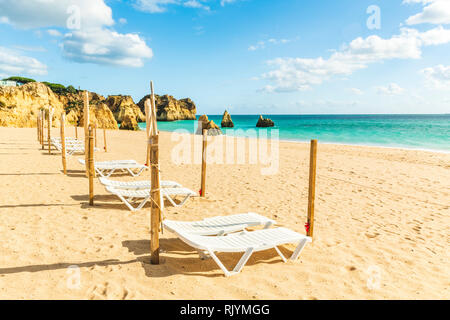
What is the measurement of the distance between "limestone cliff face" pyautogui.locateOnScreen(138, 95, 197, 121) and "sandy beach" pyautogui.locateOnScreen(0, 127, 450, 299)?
85.2 metres

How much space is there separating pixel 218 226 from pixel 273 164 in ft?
26.6

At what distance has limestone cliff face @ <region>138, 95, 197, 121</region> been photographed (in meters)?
92.6

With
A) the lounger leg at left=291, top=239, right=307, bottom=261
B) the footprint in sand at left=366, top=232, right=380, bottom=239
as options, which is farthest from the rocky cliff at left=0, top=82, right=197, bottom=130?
the lounger leg at left=291, top=239, right=307, bottom=261

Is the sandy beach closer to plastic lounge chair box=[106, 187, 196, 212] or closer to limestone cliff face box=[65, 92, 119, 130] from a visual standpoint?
plastic lounge chair box=[106, 187, 196, 212]

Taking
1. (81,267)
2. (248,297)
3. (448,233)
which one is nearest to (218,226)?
(248,297)

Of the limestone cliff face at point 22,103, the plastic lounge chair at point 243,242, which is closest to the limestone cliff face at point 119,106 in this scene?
the limestone cliff face at point 22,103

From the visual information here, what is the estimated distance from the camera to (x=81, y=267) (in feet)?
11.3

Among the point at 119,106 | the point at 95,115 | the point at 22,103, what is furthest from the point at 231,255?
the point at 119,106

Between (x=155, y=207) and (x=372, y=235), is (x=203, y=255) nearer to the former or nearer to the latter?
(x=155, y=207)

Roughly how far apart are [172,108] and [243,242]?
306 feet

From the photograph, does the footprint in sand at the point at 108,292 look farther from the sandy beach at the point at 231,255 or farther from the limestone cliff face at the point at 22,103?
the limestone cliff face at the point at 22,103

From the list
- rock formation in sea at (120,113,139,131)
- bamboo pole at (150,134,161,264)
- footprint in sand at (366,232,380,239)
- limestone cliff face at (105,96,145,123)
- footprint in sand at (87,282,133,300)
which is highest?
limestone cliff face at (105,96,145,123)

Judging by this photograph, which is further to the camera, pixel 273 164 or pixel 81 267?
pixel 273 164
